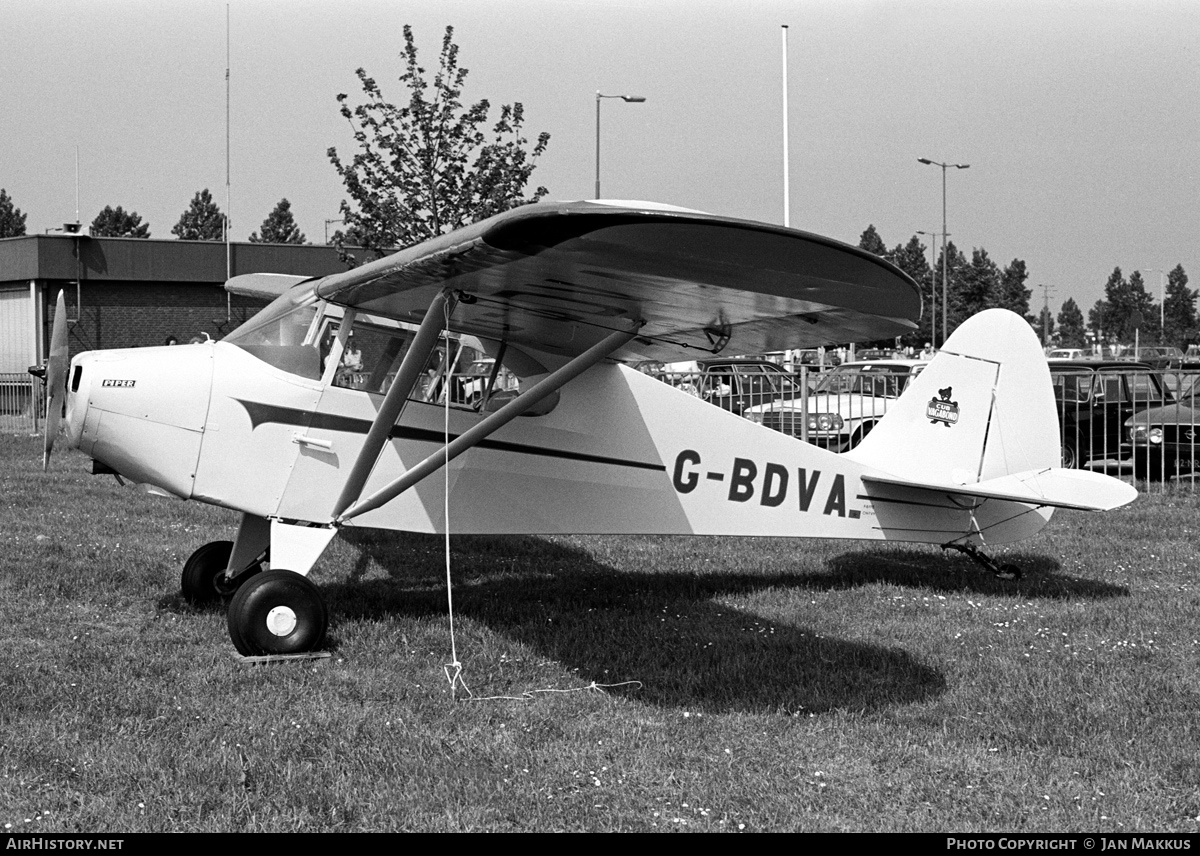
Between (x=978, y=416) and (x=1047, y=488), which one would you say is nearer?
(x=1047, y=488)

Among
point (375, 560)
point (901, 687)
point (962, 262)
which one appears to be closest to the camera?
point (901, 687)

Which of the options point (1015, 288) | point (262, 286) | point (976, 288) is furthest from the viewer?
point (1015, 288)

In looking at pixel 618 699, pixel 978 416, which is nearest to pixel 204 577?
pixel 618 699

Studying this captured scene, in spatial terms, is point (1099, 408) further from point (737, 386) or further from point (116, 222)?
point (116, 222)

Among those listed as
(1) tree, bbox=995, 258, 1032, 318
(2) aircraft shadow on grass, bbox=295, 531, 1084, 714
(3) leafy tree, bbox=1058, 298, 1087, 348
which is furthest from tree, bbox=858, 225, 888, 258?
(2) aircraft shadow on grass, bbox=295, 531, 1084, 714

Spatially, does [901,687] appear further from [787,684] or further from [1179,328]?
[1179,328]

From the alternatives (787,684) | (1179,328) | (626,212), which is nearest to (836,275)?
(626,212)

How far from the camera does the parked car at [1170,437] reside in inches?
580

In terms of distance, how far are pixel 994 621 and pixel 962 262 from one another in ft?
307

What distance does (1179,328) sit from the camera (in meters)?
104

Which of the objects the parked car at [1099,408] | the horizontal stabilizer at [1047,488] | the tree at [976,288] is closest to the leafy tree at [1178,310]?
the tree at [976,288]

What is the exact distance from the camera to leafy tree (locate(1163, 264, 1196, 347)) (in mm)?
102312

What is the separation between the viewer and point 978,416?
8492 mm

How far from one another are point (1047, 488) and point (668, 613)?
280 cm
